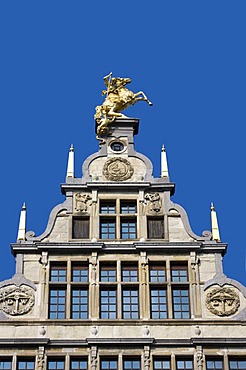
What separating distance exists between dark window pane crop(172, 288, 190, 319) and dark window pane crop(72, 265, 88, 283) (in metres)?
2.64

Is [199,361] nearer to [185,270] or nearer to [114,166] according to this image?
[185,270]

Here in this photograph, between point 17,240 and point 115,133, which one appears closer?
point 17,240

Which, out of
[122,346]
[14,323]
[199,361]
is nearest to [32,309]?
[14,323]

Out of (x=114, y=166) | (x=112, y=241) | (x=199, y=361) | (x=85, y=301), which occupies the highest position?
(x=114, y=166)

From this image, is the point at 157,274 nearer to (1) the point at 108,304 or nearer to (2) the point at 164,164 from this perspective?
(1) the point at 108,304

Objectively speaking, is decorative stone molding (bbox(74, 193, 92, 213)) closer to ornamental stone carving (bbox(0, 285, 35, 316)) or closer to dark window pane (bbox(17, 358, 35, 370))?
ornamental stone carving (bbox(0, 285, 35, 316))

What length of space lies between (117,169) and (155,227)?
254 centimetres

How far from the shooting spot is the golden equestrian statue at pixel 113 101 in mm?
35062

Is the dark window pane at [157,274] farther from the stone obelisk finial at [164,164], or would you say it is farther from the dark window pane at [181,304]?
the stone obelisk finial at [164,164]

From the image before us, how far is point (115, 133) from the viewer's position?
35.2 metres

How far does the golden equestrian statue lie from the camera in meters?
35.1

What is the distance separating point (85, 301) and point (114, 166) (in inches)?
202

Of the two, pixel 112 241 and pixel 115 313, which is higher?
pixel 112 241

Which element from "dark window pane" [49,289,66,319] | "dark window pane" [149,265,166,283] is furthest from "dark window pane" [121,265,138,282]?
"dark window pane" [49,289,66,319]
